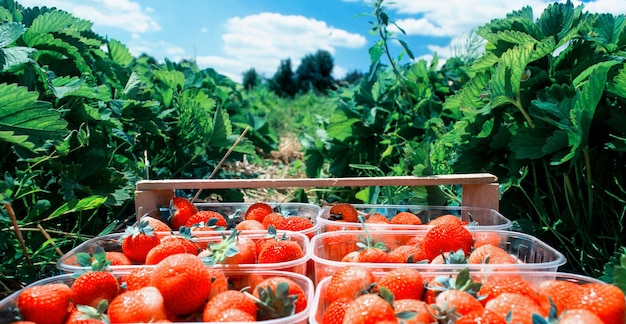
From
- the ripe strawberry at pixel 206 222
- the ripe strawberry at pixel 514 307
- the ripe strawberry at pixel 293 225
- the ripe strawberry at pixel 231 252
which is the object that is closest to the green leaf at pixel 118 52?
the ripe strawberry at pixel 206 222

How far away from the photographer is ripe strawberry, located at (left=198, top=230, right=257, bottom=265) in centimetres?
118

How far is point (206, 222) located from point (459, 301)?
2.91ft

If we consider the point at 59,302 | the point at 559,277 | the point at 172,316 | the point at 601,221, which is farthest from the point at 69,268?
the point at 601,221

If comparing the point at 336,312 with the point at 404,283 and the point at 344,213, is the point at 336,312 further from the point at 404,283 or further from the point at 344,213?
the point at 344,213

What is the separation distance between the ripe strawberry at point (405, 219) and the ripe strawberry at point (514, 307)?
26.1 inches

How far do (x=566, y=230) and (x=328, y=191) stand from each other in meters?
1.53

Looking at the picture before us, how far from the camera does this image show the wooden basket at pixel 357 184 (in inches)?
65.9

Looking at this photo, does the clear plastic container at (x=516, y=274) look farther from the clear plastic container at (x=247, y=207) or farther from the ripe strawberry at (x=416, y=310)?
the clear plastic container at (x=247, y=207)

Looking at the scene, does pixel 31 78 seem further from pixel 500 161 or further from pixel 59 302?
pixel 500 161

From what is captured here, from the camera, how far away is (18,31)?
1.42 m

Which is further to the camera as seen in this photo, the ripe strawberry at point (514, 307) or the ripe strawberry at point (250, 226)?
the ripe strawberry at point (250, 226)

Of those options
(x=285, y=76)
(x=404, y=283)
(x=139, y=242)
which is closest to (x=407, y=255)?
(x=404, y=283)

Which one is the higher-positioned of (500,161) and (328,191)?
(500,161)

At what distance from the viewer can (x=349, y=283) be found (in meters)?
1.06
